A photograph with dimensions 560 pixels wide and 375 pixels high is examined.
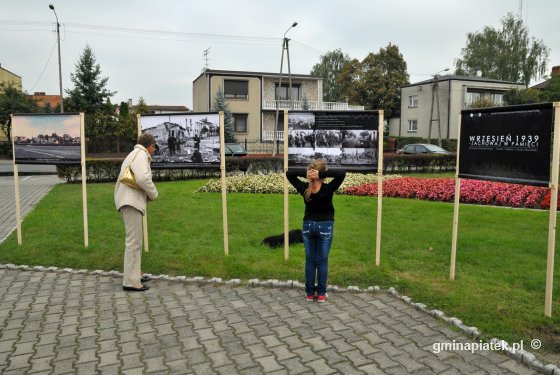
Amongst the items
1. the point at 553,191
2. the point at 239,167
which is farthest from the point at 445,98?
the point at 553,191

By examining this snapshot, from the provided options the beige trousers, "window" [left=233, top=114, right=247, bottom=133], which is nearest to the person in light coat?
the beige trousers

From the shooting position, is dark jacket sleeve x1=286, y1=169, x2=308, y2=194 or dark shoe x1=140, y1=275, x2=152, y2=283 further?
dark shoe x1=140, y1=275, x2=152, y2=283

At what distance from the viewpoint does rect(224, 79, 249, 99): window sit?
45.5 meters

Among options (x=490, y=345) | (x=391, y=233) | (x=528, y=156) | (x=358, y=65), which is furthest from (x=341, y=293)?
(x=358, y=65)

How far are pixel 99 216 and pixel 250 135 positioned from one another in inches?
1445

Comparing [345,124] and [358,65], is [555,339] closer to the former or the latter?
[345,124]

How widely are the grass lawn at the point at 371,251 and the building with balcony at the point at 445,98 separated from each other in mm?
38219

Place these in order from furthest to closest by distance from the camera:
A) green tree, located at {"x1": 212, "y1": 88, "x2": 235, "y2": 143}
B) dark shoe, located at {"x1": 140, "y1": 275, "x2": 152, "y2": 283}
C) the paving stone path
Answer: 1. green tree, located at {"x1": 212, "y1": 88, "x2": 235, "y2": 143}
2. the paving stone path
3. dark shoe, located at {"x1": 140, "y1": 275, "x2": 152, "y2": 283}

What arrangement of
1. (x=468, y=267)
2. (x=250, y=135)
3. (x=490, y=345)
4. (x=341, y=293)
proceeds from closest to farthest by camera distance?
Result: (x=490, y=345)
(x=341, y=293)
(x=468, y=267)
(x=250, y=135)

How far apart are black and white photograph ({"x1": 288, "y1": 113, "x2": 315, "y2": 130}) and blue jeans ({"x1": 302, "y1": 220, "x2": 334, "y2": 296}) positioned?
2140 millimetres

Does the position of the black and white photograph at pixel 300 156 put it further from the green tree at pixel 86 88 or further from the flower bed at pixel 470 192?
the green tree at pixel 86 88

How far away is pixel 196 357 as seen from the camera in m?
4.14

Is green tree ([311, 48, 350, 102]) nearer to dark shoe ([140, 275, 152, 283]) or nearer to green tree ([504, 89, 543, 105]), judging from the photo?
green tree ([504, 89, 543, 105])

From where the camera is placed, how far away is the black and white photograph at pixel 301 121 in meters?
7.12
